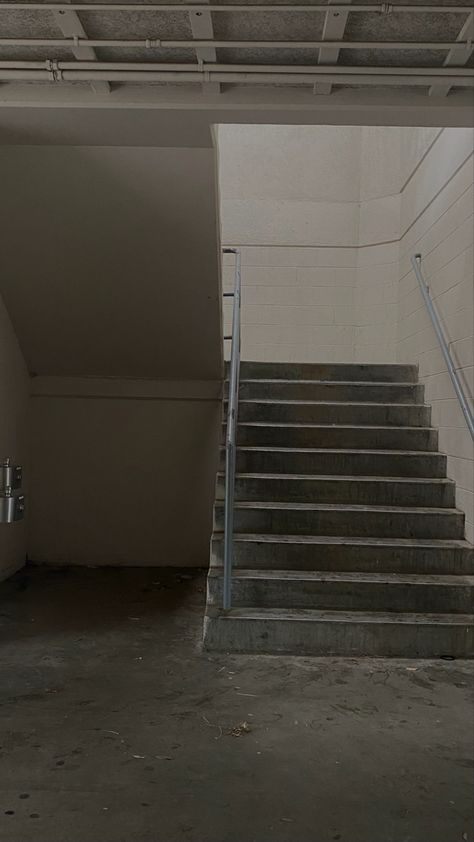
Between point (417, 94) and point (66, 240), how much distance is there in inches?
94.5

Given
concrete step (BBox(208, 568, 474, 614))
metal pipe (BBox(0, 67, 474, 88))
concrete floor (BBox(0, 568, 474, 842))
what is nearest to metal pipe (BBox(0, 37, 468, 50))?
metal pipe (BBox(0, 67, 474, 88))

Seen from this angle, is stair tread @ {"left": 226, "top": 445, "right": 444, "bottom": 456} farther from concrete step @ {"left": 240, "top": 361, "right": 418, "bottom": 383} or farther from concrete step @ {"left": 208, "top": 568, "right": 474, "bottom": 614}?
concrete step @ {"left": 208, "top": 568, "right": 474, "bottom": 614}

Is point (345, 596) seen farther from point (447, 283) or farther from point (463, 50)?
point (463, 50)

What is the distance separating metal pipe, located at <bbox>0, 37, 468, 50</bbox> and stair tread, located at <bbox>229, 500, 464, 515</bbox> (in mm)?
2613

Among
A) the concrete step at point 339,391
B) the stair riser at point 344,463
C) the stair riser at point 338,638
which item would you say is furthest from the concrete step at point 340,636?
the concrete step at point 339,391

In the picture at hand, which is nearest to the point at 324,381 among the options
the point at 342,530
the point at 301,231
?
the point at 342,530

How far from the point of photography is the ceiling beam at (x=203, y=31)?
2176 millimetres

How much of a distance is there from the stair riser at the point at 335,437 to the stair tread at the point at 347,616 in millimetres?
1382

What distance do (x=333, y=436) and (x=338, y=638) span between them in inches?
63.0

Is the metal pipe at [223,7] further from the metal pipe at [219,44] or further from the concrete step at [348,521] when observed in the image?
the concrete step at [348,521]

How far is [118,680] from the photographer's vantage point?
3271 millimetres

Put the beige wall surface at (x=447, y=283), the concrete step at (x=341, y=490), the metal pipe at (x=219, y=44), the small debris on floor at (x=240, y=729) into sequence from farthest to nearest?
1. the concrete step at (x=341, y=490)
2. the beige wall surface at (x=447, y=283)
3. the small debris on floor at (x=240, y=729)
4. the metal pipe at (x=219, y=44)

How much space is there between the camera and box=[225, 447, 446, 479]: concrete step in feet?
15.6

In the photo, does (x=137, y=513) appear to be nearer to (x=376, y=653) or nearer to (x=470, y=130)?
(x=376, y=653)
